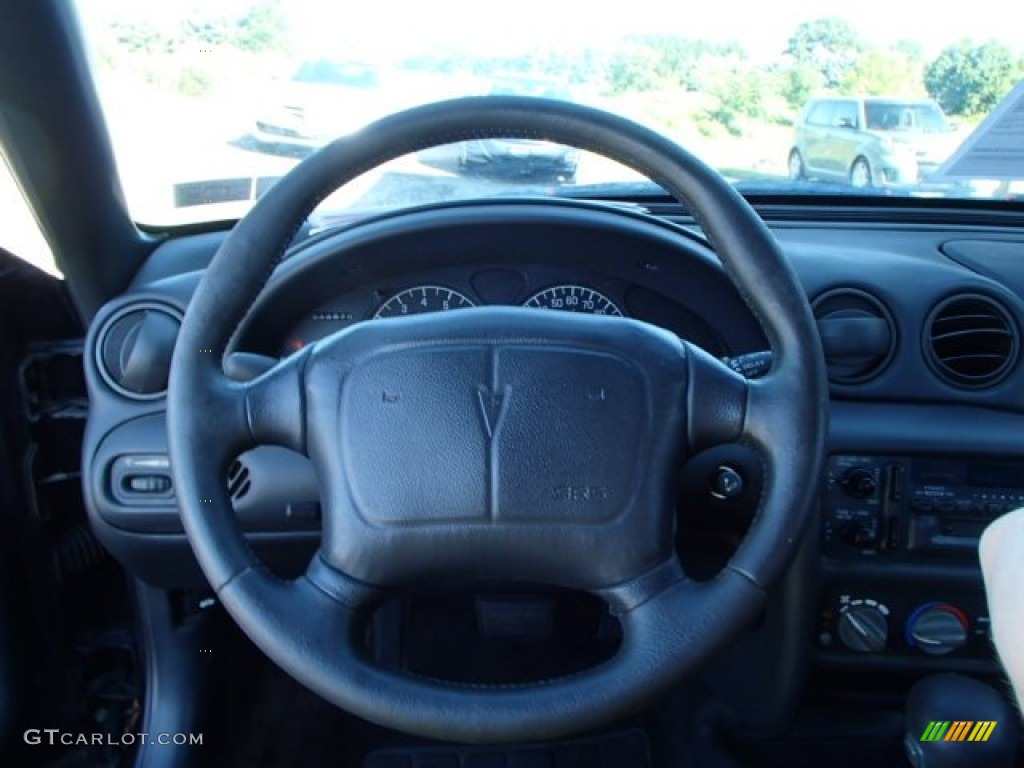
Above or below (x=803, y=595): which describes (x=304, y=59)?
above

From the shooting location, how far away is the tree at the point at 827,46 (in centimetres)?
211

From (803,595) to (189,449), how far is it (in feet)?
3.80

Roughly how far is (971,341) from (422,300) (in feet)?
3.23

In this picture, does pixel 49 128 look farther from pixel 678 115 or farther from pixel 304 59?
pixel 678 115

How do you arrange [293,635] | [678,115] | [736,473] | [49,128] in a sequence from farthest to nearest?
[678,115]
[49,128]
[736,473]
[293,635]

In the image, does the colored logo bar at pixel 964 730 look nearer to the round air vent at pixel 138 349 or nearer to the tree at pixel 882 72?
the tree at pixel 882 72

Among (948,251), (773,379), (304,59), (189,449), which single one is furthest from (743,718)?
(304,59)

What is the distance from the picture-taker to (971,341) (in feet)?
6.19

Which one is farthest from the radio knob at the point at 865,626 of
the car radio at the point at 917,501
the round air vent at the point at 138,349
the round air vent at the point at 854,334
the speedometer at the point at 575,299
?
the round air vent at the point at 138,349

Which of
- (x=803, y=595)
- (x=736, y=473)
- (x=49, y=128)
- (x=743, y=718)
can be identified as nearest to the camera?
(x=736, y=473)

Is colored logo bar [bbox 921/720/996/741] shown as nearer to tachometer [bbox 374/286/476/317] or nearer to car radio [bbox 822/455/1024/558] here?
Result: car radio [bbox 822/455/1024/558]

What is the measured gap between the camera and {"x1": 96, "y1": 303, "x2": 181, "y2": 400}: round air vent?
171 centimetres

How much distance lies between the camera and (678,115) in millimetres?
2027

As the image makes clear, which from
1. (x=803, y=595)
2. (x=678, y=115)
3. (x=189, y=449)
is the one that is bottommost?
(x=803, y=595)
